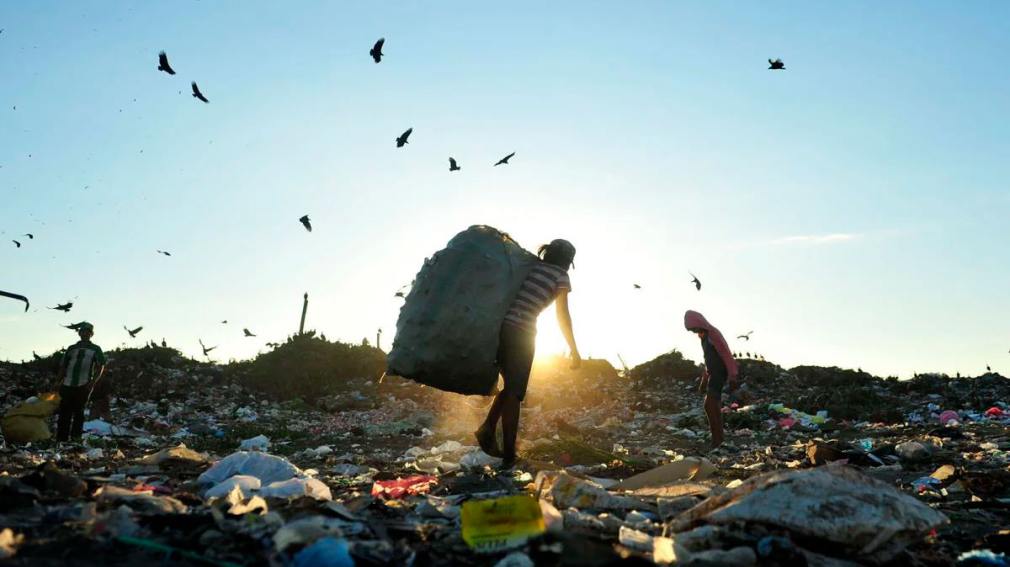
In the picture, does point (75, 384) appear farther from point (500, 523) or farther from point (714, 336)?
point (500, 523)

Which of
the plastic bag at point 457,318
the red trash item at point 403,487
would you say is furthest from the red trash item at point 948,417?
the red trash item at point 403,487

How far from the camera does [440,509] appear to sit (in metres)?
3.06

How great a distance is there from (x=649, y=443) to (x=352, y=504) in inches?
239

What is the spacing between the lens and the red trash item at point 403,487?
372 cm

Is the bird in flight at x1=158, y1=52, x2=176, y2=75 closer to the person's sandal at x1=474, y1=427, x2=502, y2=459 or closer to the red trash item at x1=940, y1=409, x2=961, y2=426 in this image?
the person's sandal at x1=474, y1=427, x2=502, y2=459

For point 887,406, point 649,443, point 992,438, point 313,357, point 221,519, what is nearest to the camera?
point 221,519

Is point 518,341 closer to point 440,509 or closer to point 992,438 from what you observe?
point 440,509

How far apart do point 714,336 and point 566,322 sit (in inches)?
102

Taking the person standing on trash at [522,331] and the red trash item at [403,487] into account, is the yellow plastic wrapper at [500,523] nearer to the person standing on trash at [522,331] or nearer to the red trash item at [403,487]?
the red trash item at [403,487]

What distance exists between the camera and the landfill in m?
2.16

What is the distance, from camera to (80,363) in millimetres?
8164

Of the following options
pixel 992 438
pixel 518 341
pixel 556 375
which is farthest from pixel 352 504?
pixel 556 375

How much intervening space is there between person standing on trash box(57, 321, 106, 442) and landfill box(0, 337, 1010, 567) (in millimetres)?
286

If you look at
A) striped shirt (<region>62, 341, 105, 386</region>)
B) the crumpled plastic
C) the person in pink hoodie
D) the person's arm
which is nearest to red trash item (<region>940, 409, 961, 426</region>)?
the person in pink hoodie
